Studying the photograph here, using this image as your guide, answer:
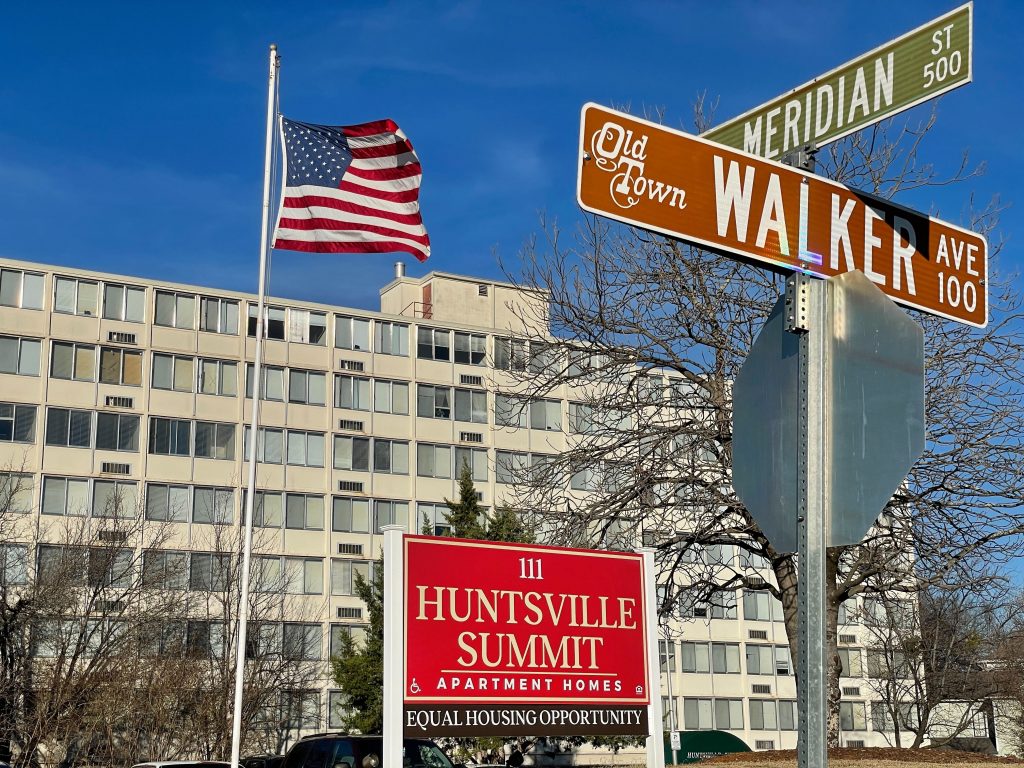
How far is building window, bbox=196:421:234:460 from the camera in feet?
204

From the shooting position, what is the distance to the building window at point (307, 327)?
64.8m

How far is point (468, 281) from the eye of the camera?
71.5 meters

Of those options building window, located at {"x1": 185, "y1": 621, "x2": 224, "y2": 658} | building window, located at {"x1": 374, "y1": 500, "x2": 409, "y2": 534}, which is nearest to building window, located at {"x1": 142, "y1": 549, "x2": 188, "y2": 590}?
building window, located at {"x1": 185, "y1": 621, "x2": 224, "y2": 658}

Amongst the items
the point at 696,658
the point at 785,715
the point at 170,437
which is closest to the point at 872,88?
the point at 170,437

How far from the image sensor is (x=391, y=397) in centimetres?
6681

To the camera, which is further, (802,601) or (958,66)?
(958,66)

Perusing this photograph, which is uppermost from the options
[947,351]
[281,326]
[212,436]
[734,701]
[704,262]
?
[281,326]

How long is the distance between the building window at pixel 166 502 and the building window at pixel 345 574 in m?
7.67

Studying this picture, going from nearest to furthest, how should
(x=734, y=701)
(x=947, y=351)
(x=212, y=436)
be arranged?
(x=947, y=351) → (x=212, y=436) → (x=734, y=701)

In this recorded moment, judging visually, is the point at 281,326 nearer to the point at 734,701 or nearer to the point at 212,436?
the point at 212,436

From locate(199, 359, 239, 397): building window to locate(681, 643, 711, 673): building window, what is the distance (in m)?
27.5

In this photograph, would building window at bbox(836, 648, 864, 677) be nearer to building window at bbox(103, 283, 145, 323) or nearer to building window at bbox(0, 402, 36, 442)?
building window at bbox(103, 283, 145, 323)

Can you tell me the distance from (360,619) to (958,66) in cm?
6159

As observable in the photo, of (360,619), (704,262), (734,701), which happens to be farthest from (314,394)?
(704,262)
